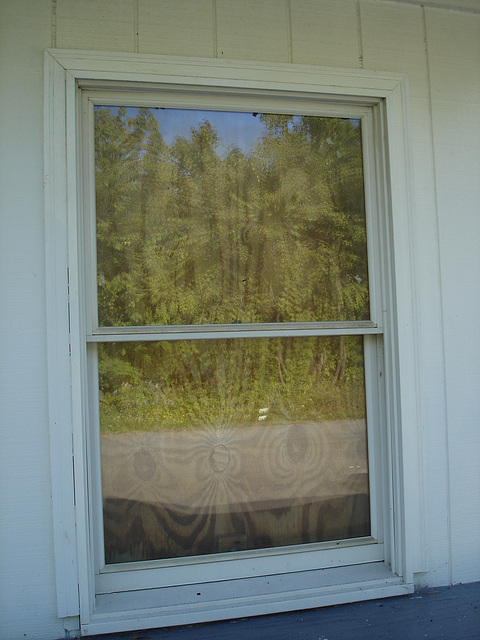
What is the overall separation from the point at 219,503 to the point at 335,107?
1706mm

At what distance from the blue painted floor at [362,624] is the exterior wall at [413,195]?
0.55 ft

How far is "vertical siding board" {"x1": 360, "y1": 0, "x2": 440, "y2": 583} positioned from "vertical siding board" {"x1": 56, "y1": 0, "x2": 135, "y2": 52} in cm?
96

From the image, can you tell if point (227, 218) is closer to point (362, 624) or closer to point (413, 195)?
point (413, 195)

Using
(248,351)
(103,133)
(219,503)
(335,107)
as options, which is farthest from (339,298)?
(103,133)

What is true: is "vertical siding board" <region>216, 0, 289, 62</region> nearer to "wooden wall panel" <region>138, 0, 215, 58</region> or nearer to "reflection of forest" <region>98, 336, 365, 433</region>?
"wooden wall panel" <region>138, 0, 215, 58</region>

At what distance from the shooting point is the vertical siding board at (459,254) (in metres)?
2.08

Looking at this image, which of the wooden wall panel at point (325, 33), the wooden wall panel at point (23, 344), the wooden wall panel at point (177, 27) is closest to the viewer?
the wooden wall panel at point (23, 344)

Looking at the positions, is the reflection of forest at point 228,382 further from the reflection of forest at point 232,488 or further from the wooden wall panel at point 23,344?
Result: the wooden wall panel at point 23,344

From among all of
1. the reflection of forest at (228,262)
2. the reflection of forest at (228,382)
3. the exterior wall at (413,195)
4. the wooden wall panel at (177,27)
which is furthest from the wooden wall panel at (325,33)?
the reflection of forest at (228,382)

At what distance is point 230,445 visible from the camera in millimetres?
2027

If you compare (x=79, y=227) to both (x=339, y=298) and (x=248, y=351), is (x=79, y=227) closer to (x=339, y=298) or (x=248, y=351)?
(x=248, y=351)

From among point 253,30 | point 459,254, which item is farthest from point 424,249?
point 253,30

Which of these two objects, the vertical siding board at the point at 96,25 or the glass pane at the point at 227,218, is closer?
the vertical siding board at the point at 96,25

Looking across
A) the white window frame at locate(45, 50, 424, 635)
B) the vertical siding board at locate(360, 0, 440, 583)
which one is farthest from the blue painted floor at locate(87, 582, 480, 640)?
the vertical siding board at locate(360, 0, 440, 583)
